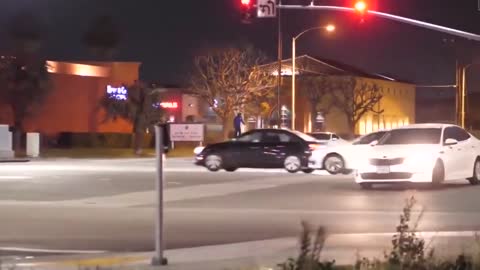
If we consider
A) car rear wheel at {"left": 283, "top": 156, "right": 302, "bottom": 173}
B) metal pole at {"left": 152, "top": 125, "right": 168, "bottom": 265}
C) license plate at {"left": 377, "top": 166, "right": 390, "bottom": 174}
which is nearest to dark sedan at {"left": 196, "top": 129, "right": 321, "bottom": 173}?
car rear wheel at {"left": 283, "top": 156, "right": 302, "bottom": 173}

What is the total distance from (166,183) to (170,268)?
17552 mm

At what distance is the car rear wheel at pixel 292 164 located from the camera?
114 feet

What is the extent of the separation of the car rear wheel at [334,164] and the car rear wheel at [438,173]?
24.5 feet

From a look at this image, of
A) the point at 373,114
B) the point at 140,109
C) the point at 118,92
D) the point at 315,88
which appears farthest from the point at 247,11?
the point at 373,114

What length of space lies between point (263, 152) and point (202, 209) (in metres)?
14.8

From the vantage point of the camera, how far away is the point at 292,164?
3478 cm

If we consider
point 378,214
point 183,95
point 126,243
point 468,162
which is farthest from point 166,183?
point 183,95

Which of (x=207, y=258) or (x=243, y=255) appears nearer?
(x=207, y=258)

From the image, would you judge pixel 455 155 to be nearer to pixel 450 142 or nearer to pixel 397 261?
pixel 450 142

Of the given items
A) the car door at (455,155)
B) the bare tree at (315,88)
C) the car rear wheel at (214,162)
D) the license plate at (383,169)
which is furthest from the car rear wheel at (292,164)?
the bare tree at (315,88)

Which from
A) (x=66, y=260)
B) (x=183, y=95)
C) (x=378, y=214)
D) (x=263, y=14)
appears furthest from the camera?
(x=183, y=95)

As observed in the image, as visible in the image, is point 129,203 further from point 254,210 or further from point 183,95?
point 183,95

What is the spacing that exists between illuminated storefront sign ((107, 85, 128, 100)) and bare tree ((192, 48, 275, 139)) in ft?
23.6

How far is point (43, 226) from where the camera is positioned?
17109mm
